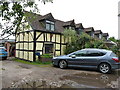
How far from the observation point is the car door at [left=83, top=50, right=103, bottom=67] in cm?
688

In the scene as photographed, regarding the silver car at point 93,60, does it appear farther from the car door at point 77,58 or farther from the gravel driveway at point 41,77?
the gravel driveway at point 41,77

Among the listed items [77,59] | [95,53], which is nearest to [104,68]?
[95,53]

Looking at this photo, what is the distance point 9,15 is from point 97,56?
19.5ft

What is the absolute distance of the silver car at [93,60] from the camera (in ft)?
21.2

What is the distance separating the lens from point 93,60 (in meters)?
6.95

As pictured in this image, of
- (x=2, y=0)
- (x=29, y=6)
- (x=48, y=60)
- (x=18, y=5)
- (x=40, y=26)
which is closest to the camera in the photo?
(x=2, y=0)

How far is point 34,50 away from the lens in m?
11.4

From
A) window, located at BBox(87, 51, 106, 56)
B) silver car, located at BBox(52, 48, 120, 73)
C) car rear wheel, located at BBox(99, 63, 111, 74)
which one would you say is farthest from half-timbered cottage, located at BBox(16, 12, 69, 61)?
car rear wheel, located at BBox(99, 63, 111, 74)

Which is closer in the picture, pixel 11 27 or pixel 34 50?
pixel 11 27

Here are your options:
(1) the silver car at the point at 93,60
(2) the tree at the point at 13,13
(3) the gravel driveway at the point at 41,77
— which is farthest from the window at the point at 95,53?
(2) the tree at the point at 13,13

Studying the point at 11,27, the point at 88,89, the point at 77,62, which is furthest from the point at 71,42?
the point at 11,27

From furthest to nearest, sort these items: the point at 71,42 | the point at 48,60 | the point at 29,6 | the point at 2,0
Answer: the point at 71,42 < the point at 48,60 < the point at 29,6 < the point at 2,0

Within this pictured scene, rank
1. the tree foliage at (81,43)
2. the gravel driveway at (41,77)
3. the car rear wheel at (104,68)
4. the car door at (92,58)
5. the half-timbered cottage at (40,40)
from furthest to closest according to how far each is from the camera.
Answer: the tree foliage at (81,43) < the half-timbered cottage at (40,40) < the car door at (92,58) < the car rear wheel at (104,68) < the gravel driveway at (41,77)

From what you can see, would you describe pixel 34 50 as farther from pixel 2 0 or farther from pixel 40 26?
pixel 2 0
